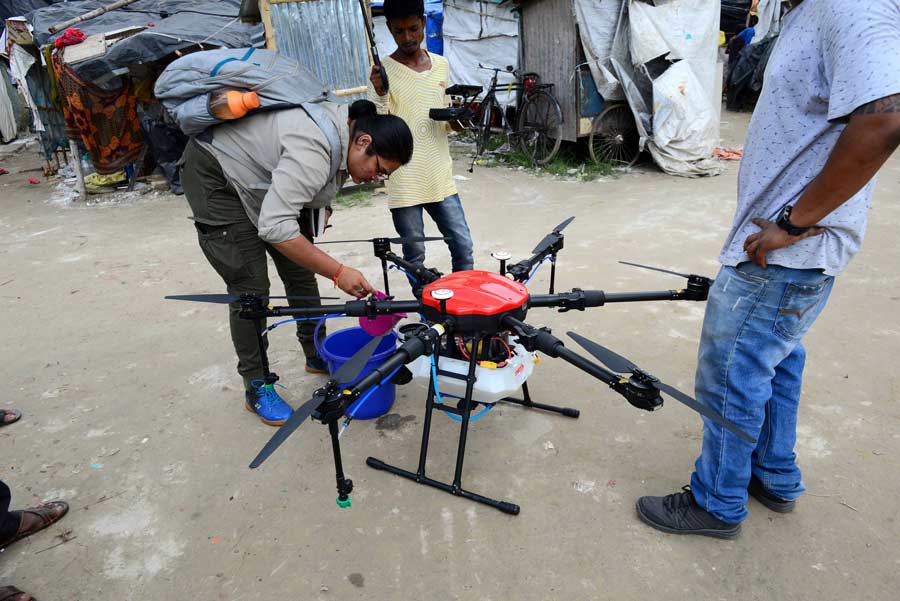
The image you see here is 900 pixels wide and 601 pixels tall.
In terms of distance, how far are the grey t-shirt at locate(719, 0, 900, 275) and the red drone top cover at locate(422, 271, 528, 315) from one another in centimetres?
70

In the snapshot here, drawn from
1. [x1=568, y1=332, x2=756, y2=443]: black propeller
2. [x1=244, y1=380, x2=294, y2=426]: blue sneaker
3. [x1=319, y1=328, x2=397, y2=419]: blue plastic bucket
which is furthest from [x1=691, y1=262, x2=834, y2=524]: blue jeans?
[x1=244, y1=380, x2=294, y2=426]: blue sneaker

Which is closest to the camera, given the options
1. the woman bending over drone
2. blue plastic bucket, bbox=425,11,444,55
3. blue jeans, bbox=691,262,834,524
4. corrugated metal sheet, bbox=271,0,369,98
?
blue jeans, bbox=691,262,834,524

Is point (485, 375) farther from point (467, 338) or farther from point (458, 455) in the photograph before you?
point (458, 455)

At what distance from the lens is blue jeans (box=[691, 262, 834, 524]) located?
5.22ft

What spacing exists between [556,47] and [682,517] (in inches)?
282

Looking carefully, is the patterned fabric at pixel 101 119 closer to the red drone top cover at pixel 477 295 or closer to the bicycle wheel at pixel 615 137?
the bicycle wheel at pixel 615 137

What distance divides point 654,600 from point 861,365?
6.63 ft

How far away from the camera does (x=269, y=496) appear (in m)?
2.26

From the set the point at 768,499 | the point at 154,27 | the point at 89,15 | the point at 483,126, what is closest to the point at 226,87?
the point at 768,499

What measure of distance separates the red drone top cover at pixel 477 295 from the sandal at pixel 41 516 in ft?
5.66

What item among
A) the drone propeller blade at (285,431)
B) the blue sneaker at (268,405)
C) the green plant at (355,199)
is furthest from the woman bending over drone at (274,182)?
Answer: the green plant at (355,199)

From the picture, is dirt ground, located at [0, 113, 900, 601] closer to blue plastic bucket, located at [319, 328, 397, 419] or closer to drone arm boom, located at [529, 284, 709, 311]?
blue plastic bucket, located at [319, 328, 397, 419]

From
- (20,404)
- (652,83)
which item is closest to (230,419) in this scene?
(20,404)

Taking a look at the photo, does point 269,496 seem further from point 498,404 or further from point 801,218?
point 801,218
